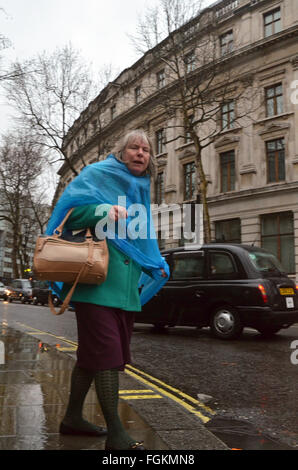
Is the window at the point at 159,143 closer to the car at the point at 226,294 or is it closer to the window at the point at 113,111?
the window at the point at 113,111

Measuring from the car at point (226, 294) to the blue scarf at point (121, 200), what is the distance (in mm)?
5179

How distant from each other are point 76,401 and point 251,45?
26259 mm

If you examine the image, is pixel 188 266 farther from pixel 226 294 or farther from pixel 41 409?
pixel 41 409

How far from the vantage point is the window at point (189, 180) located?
2962 centimetres

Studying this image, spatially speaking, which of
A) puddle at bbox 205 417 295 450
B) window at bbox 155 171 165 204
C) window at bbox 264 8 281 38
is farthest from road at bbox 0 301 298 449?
window at bbox 155 171 165 204

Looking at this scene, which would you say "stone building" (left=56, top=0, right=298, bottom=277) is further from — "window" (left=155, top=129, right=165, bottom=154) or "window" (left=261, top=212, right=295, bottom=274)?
"window" (left=155, top=129, right=165, bottom=154)

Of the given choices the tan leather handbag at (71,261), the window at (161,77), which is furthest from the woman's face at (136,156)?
the window at (161,77)

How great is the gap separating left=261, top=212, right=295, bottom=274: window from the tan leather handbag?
22.0 meters

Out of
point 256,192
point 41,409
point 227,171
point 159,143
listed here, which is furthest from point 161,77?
point 41,409

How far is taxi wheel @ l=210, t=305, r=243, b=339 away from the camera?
7.96m

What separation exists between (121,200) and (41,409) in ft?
5.50

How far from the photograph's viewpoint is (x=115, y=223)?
9.07 ft

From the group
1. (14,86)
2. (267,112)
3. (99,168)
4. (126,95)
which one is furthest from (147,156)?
(126,95)

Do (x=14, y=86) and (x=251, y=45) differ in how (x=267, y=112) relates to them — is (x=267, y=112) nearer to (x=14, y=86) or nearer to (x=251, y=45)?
(x=251, y=45)
